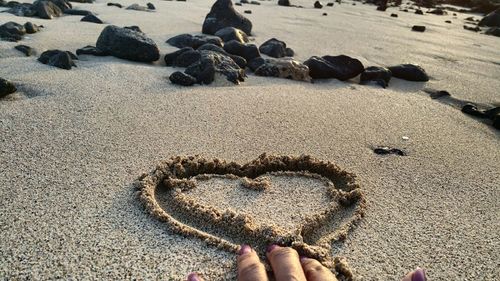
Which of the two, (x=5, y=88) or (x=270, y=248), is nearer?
(x=270, y=248)

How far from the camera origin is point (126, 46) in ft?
12.0

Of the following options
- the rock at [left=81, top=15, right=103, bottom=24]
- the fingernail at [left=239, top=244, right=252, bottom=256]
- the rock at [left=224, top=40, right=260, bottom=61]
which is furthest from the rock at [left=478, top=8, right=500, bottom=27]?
the fingernail at [left=239, top=244, right=252, bottom=256]

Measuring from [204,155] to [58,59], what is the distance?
1.69m

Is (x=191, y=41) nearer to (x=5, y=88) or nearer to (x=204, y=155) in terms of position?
(x=5, y=88)

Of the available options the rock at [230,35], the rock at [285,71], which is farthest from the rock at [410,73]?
the rock at [230,35]

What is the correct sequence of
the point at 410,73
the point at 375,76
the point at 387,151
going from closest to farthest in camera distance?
the point at 387,151, the point at 375,76, the point at 410,73

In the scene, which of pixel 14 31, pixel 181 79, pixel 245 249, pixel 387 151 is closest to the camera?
pixel 245 249

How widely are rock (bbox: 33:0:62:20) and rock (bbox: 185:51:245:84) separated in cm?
272

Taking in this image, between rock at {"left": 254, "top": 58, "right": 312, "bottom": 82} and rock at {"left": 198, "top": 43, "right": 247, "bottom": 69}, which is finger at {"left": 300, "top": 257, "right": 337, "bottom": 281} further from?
rock at {"left": 198, "top": 43, "right": 247, "bottom": 69}

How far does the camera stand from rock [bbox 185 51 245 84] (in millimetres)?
3252

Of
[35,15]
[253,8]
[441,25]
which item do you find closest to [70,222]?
[35,15]

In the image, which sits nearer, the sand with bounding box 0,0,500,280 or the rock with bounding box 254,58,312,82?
the sand with bounding box 0,0,500,280

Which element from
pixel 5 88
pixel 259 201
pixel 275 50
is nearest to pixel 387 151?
pixel 259 201

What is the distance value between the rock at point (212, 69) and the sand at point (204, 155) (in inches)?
3.9
